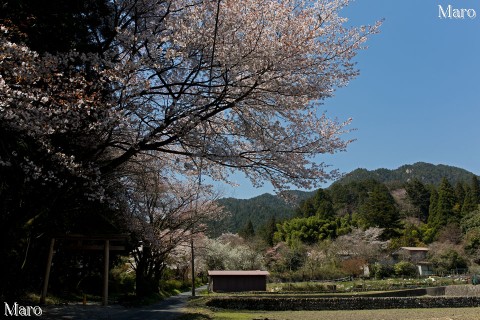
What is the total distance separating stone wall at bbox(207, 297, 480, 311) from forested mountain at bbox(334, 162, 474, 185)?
95.1 metres

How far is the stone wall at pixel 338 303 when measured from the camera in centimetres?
1748

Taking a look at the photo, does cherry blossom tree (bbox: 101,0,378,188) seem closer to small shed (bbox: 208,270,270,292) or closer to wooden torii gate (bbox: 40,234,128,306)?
wooden torii gate (bbox: 40,234,128,306)

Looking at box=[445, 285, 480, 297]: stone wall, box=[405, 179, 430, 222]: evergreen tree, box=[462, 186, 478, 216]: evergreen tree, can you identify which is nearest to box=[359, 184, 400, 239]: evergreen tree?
box=[462, 186, 478, 216]: evergreen tree

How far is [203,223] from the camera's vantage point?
916 inches

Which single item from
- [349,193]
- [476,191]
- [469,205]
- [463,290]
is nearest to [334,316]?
[463,290]

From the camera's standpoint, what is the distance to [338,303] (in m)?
17.7

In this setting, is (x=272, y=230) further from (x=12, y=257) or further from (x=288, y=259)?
(x=12, y=257)

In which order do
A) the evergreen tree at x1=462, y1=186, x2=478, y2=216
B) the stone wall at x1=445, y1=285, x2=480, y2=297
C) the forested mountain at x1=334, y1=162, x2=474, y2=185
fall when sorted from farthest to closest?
the forested mountain at x1=334, y1=162, x2=474, y2=185 → the evergreen tree at x1=462, y1=186, x2=478, y2=216 → the stone wall at x1=445, y1=285, x2=480, y2=297

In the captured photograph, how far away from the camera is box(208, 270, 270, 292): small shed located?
28.5 metres

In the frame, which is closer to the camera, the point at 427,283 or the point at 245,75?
the point at 245,75

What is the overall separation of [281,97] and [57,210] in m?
5.75

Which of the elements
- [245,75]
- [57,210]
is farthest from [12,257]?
[245,75]

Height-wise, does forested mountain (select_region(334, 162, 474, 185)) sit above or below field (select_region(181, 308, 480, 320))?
above

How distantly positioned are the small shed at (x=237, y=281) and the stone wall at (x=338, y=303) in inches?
429
